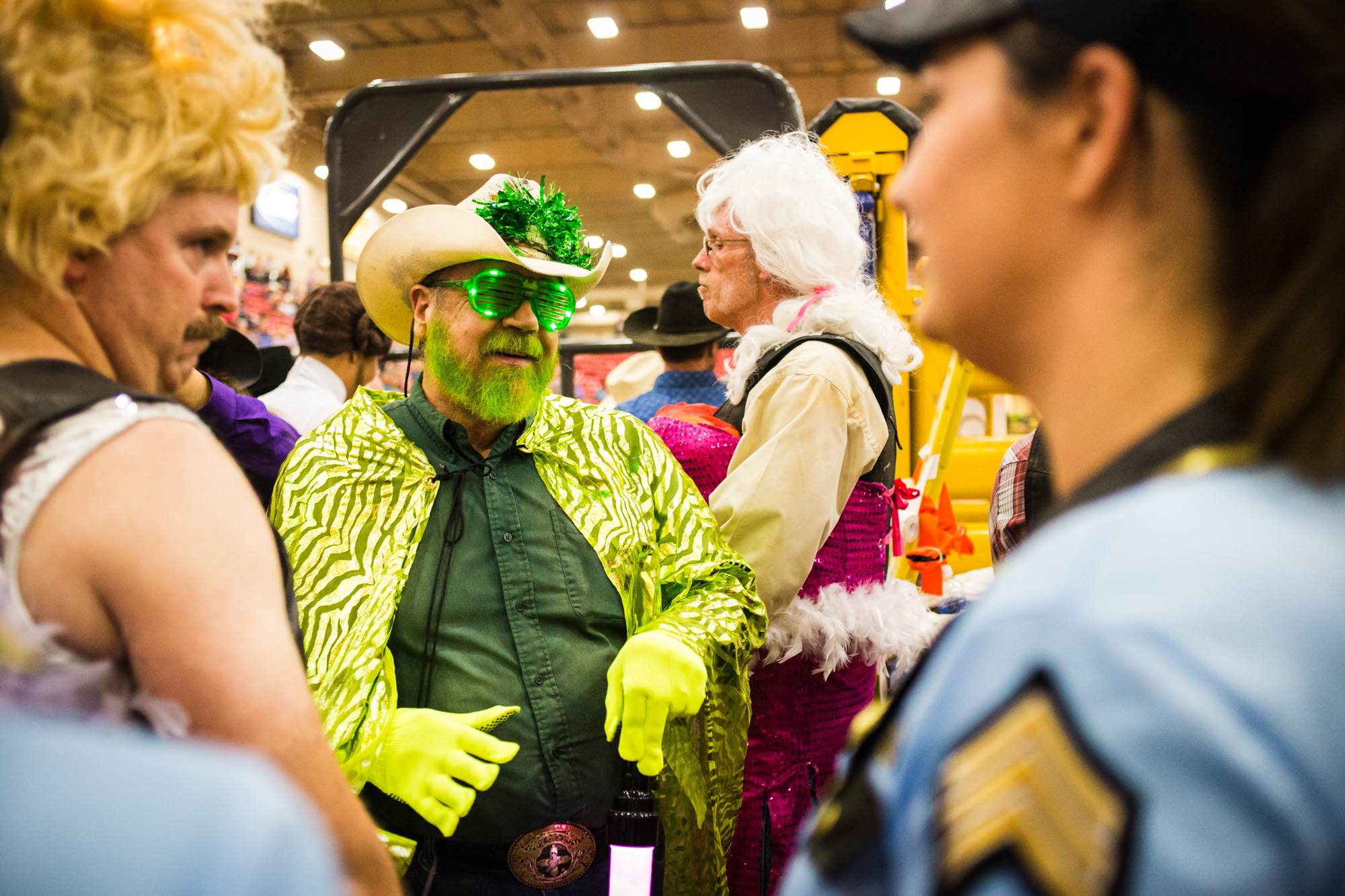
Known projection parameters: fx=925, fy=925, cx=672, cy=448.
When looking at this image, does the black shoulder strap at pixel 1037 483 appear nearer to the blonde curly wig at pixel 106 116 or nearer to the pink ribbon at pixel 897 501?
the pink ribbon at pixel 897 501

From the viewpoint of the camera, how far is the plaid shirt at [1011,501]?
1896mm

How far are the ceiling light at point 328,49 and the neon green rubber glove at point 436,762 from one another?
10.5 meters

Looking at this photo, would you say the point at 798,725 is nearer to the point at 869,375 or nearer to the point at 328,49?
the point at 869,375

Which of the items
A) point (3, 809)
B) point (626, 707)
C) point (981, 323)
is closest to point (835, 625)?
point (626, 707)

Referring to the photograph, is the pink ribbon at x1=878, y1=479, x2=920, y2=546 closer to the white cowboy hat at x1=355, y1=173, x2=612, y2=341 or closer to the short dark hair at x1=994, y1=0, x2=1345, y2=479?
the white cowboy hat at x1=355, y1=173, x2=612, y2=341

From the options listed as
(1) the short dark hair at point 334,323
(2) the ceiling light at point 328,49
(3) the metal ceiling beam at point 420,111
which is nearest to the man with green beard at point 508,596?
(1) the short dark hair at point 334,323

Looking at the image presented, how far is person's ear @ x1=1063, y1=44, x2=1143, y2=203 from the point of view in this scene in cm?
62

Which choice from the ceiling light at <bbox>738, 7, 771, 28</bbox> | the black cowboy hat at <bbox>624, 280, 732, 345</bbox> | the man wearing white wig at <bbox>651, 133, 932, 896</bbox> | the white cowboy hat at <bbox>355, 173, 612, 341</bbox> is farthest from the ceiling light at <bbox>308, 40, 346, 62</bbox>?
the white cowboy hat at <bbox>355, 173, 612, 341</bbox>

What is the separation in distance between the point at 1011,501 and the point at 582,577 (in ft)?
2.97

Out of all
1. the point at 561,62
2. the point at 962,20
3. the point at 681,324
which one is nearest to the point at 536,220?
the point at 962,20

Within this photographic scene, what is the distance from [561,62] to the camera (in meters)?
11.2

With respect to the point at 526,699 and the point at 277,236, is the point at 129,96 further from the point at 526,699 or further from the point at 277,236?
the point at 277,236

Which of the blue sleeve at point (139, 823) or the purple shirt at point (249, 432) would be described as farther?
the purple shirt at point (249, 432)

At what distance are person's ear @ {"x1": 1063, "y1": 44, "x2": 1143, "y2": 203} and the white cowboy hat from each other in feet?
4.77
